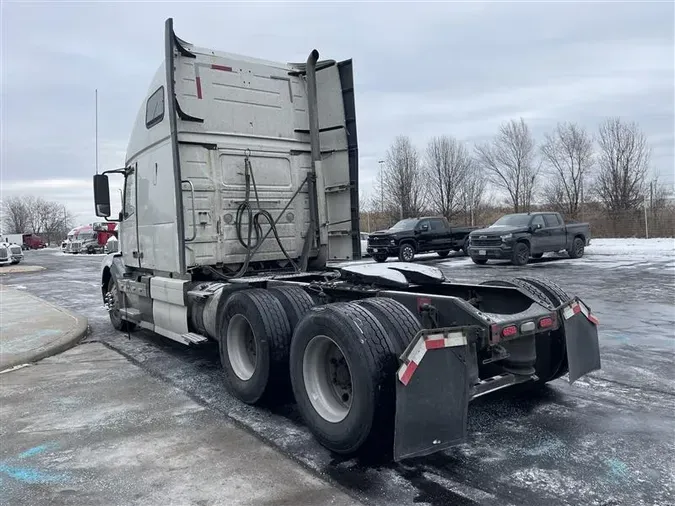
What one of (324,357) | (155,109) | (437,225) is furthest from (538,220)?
(324,357)

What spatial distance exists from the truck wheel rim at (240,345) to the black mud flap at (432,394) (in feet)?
7.44

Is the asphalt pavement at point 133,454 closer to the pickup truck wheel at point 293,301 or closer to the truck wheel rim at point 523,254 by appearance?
the pickup truck wheel at point 293,301

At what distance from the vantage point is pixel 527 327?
13.3ft

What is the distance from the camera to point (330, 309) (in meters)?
4.02

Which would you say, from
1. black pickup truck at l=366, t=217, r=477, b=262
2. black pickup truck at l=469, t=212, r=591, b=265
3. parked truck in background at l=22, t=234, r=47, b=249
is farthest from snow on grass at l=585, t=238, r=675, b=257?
parked truck in background at l=22, t=234, r=47, b=249

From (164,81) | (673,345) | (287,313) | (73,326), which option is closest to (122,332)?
(73,326)

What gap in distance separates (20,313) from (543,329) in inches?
409

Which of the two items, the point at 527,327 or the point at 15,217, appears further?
the point at 15,217

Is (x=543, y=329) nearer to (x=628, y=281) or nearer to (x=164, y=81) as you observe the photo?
(x=164, y=81)

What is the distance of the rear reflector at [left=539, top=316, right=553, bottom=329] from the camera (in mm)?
4238

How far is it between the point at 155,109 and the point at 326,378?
Result: 4.43 metres

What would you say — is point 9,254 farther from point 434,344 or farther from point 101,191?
point 434,344

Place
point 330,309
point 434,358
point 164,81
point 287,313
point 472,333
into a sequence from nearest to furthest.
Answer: point 434,358 < point 472,333 < point 330,309 < point 287,313 < point 164,81

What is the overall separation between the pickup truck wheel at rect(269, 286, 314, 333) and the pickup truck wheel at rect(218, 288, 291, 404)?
0.16ft
